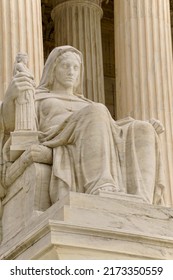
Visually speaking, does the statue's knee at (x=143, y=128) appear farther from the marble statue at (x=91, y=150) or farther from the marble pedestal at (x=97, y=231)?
the marble pedestal at (x=97, y=231)

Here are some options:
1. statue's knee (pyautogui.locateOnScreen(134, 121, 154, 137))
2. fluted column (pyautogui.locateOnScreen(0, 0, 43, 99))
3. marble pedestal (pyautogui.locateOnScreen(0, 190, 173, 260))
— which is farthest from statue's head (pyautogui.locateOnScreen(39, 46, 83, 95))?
fluted column (pyautogui.locateOnScreen(0, 0, 43, 99))

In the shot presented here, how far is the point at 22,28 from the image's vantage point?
2967 cm

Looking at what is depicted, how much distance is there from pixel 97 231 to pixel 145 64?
15359 millimetres

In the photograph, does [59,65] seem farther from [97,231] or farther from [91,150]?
[97,231]

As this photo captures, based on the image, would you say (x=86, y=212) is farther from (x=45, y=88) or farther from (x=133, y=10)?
(x=133, y=10)

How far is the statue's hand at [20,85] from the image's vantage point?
2069cm

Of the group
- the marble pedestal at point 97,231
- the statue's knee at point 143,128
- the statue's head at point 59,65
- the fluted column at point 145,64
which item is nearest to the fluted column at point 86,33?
the fluted column at point 145,64

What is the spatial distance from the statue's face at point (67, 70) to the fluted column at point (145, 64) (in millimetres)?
9600

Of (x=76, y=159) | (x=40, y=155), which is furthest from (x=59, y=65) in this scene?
(x=76, y=159)

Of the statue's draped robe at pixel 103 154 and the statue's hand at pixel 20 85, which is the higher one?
the statue's hand at pixel 20 85

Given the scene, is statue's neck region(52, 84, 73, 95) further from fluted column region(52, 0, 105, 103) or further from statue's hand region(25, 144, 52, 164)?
fluted column region(52, 0, 105, 103)

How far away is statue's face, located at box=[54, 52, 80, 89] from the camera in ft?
70.7

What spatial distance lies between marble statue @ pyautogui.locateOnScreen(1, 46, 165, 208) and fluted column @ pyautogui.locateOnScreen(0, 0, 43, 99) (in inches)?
306

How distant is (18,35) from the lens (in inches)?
1163
